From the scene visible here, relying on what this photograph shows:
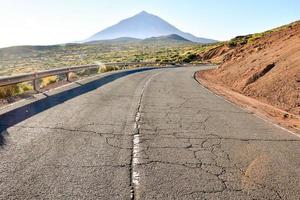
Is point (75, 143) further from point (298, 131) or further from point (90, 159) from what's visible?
point (298, 131)

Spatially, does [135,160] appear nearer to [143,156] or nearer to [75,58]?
[143,156]

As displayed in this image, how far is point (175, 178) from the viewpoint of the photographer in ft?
17.8

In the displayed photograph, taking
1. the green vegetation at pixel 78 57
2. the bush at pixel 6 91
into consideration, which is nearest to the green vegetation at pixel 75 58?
the green vegetation at pixel 78 57

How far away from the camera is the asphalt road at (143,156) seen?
496 centimetres

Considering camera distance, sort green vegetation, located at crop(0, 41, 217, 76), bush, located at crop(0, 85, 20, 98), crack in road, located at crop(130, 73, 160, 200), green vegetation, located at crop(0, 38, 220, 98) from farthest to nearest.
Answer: green vegetation, located at crop(0, 38, 220, 98) → green vegetation, located at crop(0, 41, 217, 76) → bush, located at crop(0, 85, 20, 98) → crack in road, located at crop(130, 73, 160, 200)

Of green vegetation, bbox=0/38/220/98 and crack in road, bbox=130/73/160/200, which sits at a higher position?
crack in road, bbox=130/73/160/200

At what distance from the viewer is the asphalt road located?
496 cm

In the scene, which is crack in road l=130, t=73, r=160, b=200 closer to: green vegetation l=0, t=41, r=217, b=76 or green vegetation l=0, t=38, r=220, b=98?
green vegetation l=0, t=38, r=220, b=98

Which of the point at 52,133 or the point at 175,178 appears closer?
the point at 175,178

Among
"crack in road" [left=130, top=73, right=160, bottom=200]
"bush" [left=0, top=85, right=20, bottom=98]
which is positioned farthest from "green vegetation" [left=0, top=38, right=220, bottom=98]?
"crack in road" [left=130, top=73, right=160, bottom=200]

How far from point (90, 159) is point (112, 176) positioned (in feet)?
3.10

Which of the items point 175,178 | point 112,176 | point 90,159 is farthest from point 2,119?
point 175,178

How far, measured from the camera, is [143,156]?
21.2 ft

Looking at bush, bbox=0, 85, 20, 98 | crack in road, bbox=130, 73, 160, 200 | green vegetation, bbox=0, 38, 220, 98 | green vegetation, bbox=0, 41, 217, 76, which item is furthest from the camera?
green vegetation, bbox=0, 38, 220, 98
